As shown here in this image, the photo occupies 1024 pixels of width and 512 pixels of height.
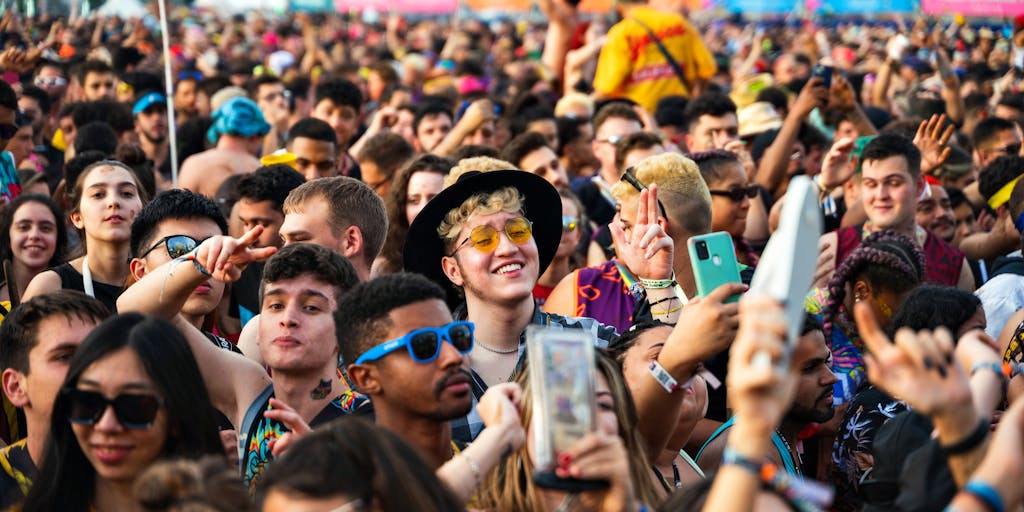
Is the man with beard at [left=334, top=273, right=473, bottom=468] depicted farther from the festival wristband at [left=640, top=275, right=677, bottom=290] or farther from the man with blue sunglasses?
the festival wristband at [left=640, top=275, right=677, bottom=290]

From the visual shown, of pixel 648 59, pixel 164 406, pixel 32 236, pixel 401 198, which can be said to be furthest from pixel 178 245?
pixel 648 59

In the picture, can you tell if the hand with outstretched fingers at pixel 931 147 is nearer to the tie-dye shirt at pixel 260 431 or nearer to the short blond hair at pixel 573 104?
the short blond hair at pixel 573 104

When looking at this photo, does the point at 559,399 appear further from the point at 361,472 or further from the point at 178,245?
the point at 178,245

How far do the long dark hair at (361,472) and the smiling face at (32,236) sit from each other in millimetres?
3734

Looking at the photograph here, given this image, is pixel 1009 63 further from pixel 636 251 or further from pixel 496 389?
pixel 496 389

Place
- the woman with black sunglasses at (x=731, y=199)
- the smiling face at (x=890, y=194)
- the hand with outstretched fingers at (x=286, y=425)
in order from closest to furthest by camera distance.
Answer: the hand with outstretched fingers at (x=286, y=425), the woman with black sunglasses at (x=731, y=199), the smiling face at (x=890, y=194)

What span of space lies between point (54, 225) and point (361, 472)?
4065 millimetres

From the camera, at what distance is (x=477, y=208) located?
15.3 ft

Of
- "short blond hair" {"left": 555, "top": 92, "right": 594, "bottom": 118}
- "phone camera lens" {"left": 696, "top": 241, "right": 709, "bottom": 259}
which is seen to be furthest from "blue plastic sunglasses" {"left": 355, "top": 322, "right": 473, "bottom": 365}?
"short blond hair" {"left": 555, "top": 92, "right": 594, "bottom": 118}

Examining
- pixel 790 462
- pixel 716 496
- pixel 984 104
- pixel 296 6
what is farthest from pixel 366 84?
pixel 716 496

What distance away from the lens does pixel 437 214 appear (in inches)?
186

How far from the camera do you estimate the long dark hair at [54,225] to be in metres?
6.16

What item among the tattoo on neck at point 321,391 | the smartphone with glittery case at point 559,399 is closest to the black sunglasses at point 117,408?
the tattoo on neck at point 321,391

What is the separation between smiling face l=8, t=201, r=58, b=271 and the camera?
6.11 m
